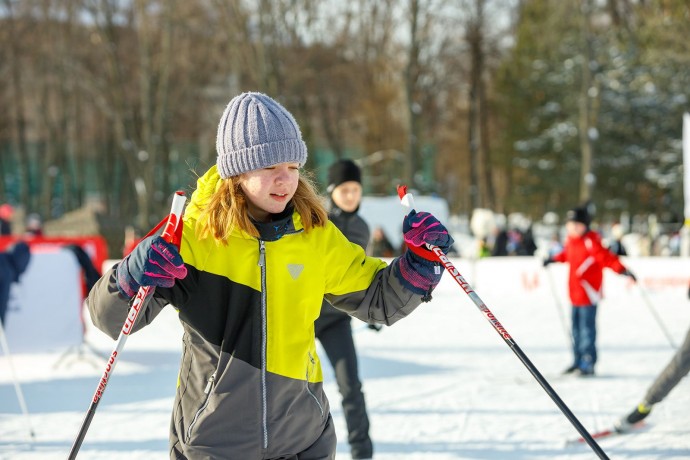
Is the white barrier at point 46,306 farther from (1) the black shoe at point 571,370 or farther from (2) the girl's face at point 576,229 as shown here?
(2) the girl's face at point 576,229

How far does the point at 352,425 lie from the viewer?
15.4ft

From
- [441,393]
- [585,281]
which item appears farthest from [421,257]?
[585,281]

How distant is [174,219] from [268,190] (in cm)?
30

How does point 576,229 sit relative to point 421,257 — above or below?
below

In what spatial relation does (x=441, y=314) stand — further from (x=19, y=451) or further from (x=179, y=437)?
(x=179, y=437)

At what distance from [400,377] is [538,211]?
31833mm

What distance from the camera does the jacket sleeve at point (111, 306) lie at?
87.3 inches

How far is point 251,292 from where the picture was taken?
7.58ft

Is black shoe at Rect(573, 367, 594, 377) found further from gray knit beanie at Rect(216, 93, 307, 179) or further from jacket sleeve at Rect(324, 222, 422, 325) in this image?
gray knit beanie at Rect(216, 93, 307, 179)

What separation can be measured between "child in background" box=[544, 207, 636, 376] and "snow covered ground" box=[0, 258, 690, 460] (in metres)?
0.26

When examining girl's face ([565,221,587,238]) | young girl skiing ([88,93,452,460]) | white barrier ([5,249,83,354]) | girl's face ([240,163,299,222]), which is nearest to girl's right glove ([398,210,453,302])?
young girl skiing ([88,93,452,460])

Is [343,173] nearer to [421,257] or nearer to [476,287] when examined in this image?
[421,257]

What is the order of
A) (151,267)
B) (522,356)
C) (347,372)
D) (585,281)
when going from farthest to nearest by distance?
(585,281), (347,372), (522,356), (151,267)

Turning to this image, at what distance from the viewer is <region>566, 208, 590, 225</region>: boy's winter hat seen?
742 cm
